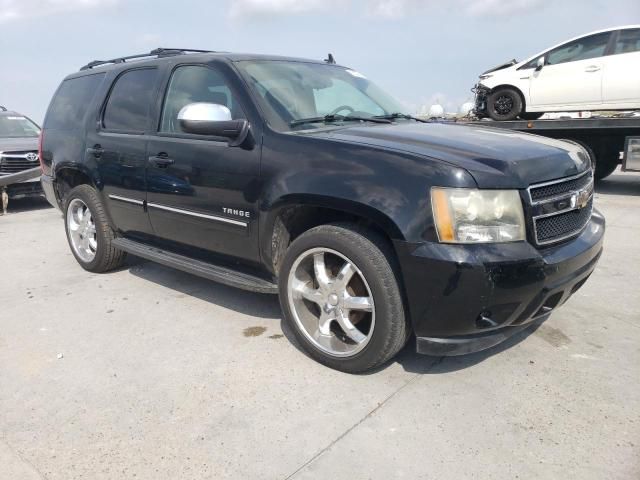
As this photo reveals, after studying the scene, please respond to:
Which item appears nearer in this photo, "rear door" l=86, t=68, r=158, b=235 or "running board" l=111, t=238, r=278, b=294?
"running board" l=111, t=238, r=278, b=294

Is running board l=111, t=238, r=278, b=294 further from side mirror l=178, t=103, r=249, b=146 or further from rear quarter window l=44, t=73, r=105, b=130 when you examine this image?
rear quarter window l=44, t=73, r=105, b=130

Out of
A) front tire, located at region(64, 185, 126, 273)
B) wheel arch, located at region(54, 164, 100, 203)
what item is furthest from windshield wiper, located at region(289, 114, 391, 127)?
front tire, located at region(64, 185, 126, 273)

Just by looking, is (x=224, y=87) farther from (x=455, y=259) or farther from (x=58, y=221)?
(x=58, y=221)

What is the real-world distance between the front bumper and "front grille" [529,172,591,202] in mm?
265

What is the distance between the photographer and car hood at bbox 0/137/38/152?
333 inches

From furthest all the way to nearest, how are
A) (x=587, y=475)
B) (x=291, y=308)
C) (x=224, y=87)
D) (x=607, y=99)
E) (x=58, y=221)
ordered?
(x=607, y=99) < (x=58, y=221) < (x=224, y=87) < (x=291, y=308) < (x=587, y=475)

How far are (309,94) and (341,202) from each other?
3.90 feet

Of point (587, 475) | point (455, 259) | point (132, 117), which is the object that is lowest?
point (587, 475)

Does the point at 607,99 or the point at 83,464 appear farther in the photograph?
the point at 607,99

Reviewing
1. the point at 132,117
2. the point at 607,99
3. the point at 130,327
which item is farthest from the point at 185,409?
the point at 607,99

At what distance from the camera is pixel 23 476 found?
2.18 meters

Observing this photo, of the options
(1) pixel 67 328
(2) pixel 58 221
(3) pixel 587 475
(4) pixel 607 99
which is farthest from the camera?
(4) pixel 607 99

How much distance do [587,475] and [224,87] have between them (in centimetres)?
294

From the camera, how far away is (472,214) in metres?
2.42
